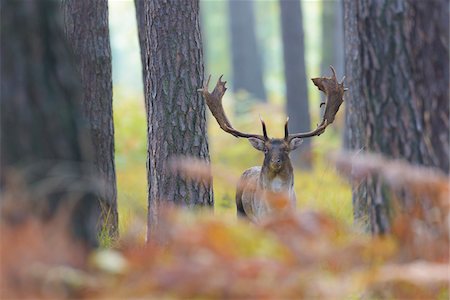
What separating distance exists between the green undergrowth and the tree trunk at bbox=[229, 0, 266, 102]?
4.30 meters

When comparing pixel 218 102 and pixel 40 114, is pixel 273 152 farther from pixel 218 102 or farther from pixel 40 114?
pixel 40 114

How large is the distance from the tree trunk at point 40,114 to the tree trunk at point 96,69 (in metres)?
4.85

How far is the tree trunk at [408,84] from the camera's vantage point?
6.63 meters

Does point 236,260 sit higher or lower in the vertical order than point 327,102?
lower

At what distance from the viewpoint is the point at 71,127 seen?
5359 mm

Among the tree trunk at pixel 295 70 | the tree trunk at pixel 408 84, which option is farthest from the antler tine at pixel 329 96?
the tree trunk at pixel 295 70

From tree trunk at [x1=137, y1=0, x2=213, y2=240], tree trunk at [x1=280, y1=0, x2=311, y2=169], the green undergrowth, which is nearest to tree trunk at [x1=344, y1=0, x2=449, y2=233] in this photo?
tree trunk at [x1=137, y1=0, x2=213, y2=240]

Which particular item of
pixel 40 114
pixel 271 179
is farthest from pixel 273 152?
pixel 40 114

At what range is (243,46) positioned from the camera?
1342 inches

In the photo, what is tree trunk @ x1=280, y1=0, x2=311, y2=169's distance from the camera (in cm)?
2200

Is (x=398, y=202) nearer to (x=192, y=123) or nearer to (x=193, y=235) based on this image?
(x=193, y=235)

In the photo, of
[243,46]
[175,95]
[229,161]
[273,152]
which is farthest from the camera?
A: [243,46]

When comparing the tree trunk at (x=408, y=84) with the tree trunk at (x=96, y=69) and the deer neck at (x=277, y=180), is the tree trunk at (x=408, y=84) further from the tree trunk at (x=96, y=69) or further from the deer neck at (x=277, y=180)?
the tree trunk at (x=96, y=69)

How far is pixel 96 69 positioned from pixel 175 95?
1739 millimetres
